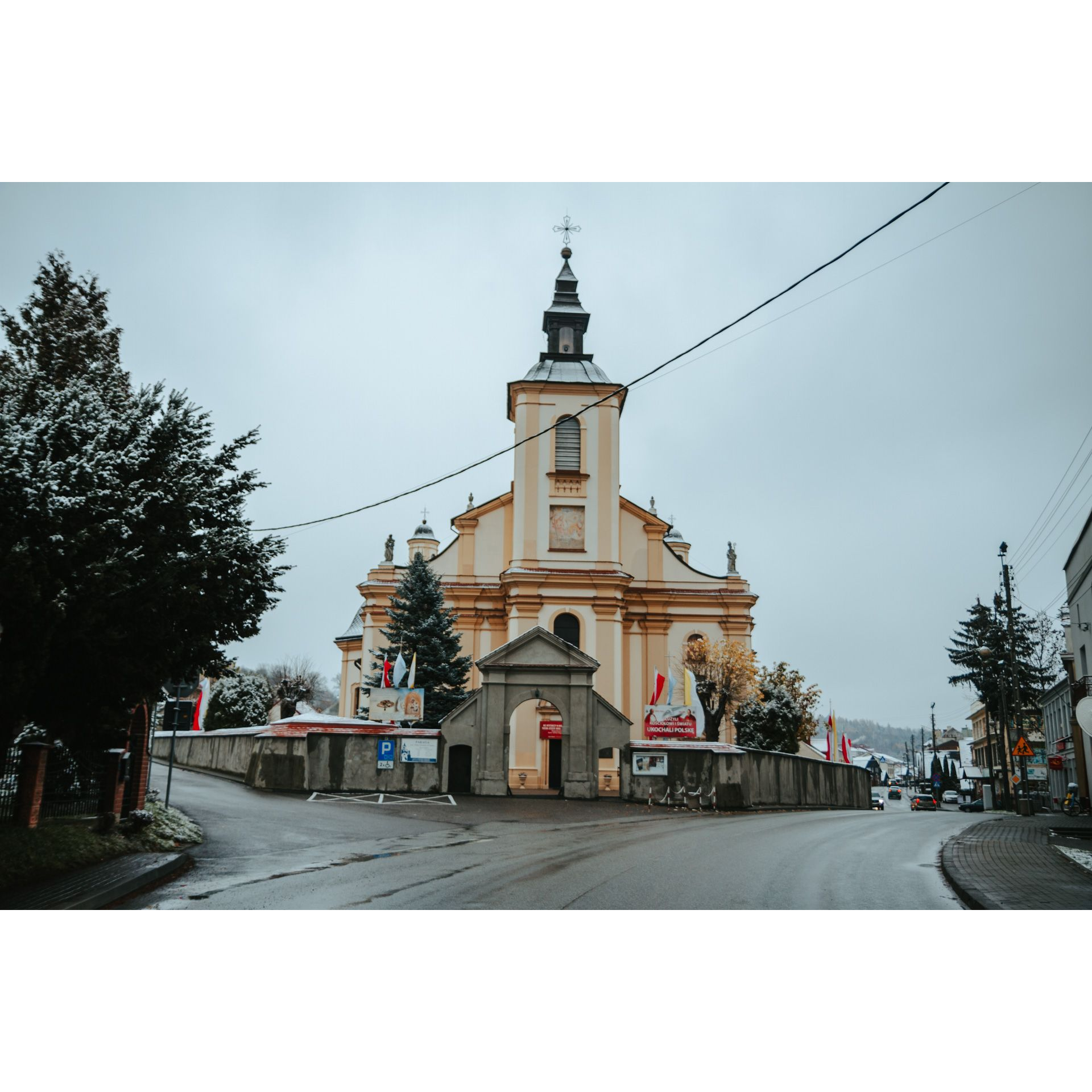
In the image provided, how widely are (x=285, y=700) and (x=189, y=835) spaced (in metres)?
35.8

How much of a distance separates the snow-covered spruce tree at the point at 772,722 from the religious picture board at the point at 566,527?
551 inches

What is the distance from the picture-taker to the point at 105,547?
10.5 meters

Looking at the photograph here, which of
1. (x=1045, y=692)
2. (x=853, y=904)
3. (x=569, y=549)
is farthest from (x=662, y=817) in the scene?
(x=1045, y=692)

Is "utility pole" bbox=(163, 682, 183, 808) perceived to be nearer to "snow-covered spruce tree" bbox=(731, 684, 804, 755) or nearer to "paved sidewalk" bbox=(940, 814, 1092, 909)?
"paved sidewalk" bbox=(940, 814, 1092, 909)

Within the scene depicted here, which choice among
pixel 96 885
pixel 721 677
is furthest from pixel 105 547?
pixel 721 677

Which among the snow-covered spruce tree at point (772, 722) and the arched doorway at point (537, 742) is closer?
the arched doorway at point (537, 742)

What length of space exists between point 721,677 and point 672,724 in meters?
13.2

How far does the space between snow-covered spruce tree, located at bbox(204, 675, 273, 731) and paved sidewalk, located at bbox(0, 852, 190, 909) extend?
41.8m

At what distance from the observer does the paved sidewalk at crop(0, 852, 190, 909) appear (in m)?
8.94

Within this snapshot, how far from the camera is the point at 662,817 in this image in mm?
23688

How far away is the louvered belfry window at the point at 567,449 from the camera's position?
42.2 metres

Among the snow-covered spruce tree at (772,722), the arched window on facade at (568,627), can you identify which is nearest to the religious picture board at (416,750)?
the arched window on facade at (568,627)

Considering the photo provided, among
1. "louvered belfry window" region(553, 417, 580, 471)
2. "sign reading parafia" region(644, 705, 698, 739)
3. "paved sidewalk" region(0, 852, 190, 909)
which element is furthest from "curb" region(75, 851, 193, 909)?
"louvered belfry window" region(553, 417, 580, 471)

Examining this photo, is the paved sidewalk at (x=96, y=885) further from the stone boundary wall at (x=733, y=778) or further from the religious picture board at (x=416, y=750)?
the stone boundary wall at (x=733, y=778)
